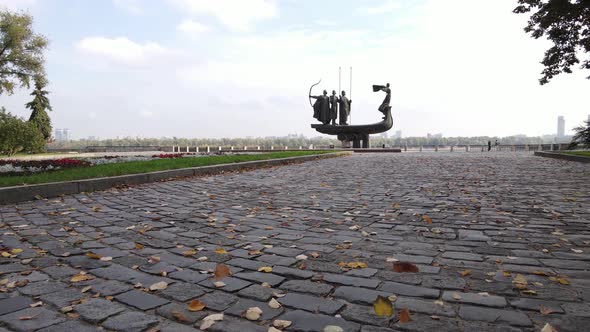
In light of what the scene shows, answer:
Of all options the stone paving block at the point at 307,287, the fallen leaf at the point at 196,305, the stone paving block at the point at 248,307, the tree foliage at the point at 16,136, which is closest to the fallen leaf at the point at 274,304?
the stone paving block at the point at 248,307

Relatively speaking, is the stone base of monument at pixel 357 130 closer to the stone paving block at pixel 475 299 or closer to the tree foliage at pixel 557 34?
the tree foliage at pixel 557 34

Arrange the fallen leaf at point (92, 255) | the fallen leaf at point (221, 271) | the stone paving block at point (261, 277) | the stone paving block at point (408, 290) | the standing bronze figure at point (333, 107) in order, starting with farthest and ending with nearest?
the standing bronze figure at point (333, 107) → the fallen leaf at point (92, 255) → the fallen leaf at point (221, 271) → the stone paving block at point (261, 277) → the stone paving block at point (408, 290)

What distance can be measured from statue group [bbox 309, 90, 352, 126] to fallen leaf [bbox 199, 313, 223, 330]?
36308 millimetres

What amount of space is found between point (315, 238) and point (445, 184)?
587 centimetres

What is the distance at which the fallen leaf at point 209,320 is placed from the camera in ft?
7.72

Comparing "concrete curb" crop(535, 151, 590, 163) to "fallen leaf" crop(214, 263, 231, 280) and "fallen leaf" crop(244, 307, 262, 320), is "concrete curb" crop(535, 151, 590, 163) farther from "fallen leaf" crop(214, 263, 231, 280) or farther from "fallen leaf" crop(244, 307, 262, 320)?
"fallen leaf" crop(244, 307, 262, 320)

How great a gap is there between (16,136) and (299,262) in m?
30.3

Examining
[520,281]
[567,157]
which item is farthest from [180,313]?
[567,157]

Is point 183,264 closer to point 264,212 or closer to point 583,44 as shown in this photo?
point 264,212

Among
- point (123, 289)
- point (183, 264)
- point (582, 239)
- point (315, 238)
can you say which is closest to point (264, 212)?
point (315, 238)

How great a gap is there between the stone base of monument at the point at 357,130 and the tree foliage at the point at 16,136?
24.0m

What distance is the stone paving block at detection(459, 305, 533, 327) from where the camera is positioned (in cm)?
236

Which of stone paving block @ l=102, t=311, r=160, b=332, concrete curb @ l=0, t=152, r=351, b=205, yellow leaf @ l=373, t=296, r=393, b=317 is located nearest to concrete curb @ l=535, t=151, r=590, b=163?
concrete curb @ l=0, t=152, r=351, b=205

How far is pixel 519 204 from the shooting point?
20.7ft
